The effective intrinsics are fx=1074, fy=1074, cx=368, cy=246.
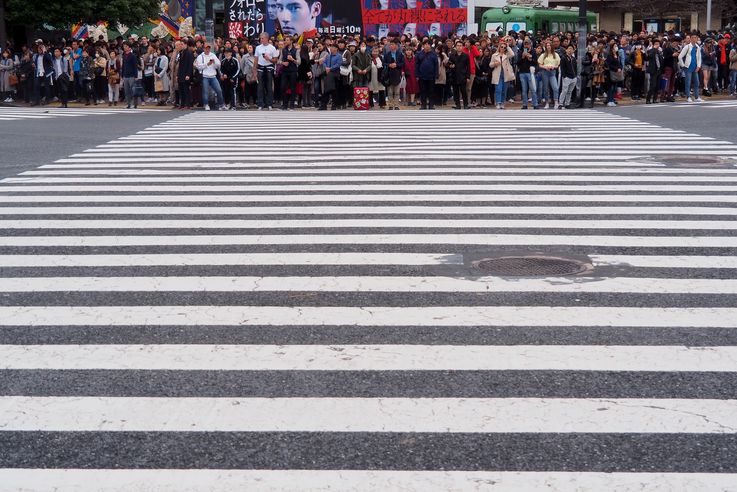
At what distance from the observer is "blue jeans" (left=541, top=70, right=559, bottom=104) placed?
1096 inches

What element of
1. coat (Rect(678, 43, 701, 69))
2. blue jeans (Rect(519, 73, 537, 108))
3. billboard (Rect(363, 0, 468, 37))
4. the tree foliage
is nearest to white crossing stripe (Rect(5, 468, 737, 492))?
blue jeans (Rect(519, 73, 537, 108))

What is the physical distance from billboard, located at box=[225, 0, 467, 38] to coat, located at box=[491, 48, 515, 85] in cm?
1091

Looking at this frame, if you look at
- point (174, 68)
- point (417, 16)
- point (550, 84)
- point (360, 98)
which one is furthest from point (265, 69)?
point (417, 16)

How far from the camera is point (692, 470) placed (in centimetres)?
483

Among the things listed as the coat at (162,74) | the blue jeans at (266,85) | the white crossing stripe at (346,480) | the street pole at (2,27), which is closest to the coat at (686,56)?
the blue jeans at (266,85)

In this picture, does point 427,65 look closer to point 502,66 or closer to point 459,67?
point 459,67

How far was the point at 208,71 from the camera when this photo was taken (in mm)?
28641

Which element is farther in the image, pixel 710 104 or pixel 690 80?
pixel 690 80

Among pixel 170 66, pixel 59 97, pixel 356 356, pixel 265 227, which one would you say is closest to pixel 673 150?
pixel 265 227

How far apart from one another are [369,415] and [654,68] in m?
26.2

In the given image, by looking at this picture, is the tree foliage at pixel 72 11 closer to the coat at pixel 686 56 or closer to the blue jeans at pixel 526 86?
the blue jeans at pixel 526 86

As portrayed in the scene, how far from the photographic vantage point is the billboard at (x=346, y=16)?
38.9m

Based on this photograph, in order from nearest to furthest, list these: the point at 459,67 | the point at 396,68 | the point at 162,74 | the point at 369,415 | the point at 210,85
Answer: the point at 369,415 < the point at 459,67 < the point at 396,68 < the point at 210,85 < the point at 162,74

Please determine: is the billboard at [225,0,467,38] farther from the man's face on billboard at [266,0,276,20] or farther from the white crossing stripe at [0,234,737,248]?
the white crossing stripe at [0,234,737,248]
